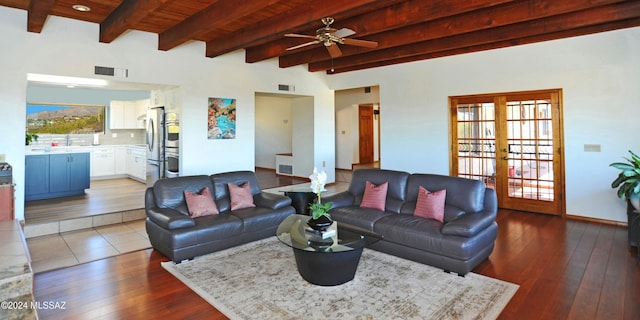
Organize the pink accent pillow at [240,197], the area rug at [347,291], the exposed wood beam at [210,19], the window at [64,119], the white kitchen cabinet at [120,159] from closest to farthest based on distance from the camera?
the area rug at [347,291] → the exposed wood beam at [210,19] → the pink accent pillow at [240,197] → the window at [64,119] → the white kitchen cabinet at [120,159]

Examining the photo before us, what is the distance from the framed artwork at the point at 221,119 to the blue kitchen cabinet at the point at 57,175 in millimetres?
2619

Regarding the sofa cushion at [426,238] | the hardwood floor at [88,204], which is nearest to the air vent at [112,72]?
the hardwood floor at [88,204]

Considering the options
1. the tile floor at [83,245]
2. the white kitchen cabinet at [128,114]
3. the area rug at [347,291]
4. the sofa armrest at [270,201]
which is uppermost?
the white kitchen cabinet at [128,114]

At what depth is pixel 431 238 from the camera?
3.43m

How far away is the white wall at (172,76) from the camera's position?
451cm

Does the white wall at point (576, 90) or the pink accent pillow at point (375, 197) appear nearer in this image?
the pink accent pillow at point (375, 197)

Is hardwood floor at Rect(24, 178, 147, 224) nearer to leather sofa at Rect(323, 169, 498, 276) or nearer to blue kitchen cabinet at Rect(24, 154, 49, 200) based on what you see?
blue kitchen cabinet at Rect(24, 154, 49, 200)

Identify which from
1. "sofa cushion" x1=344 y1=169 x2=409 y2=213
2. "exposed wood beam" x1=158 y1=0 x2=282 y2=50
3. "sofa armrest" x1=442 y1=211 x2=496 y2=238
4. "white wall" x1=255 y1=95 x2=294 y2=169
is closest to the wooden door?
"white wall" x1=255 y1=95 x2=294 y2=169

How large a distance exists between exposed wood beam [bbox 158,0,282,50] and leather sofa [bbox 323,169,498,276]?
8.26 feet

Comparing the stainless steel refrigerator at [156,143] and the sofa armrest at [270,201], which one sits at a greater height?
the stainless steel refrigerator at [156,143]

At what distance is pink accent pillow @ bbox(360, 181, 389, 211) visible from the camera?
172 inches

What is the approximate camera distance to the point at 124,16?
13.7 ft

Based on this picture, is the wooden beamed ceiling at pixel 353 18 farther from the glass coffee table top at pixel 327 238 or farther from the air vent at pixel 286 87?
the glass coffee table top at pixel 327 238

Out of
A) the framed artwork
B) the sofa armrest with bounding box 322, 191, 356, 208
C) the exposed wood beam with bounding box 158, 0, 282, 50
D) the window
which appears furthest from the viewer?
the window
